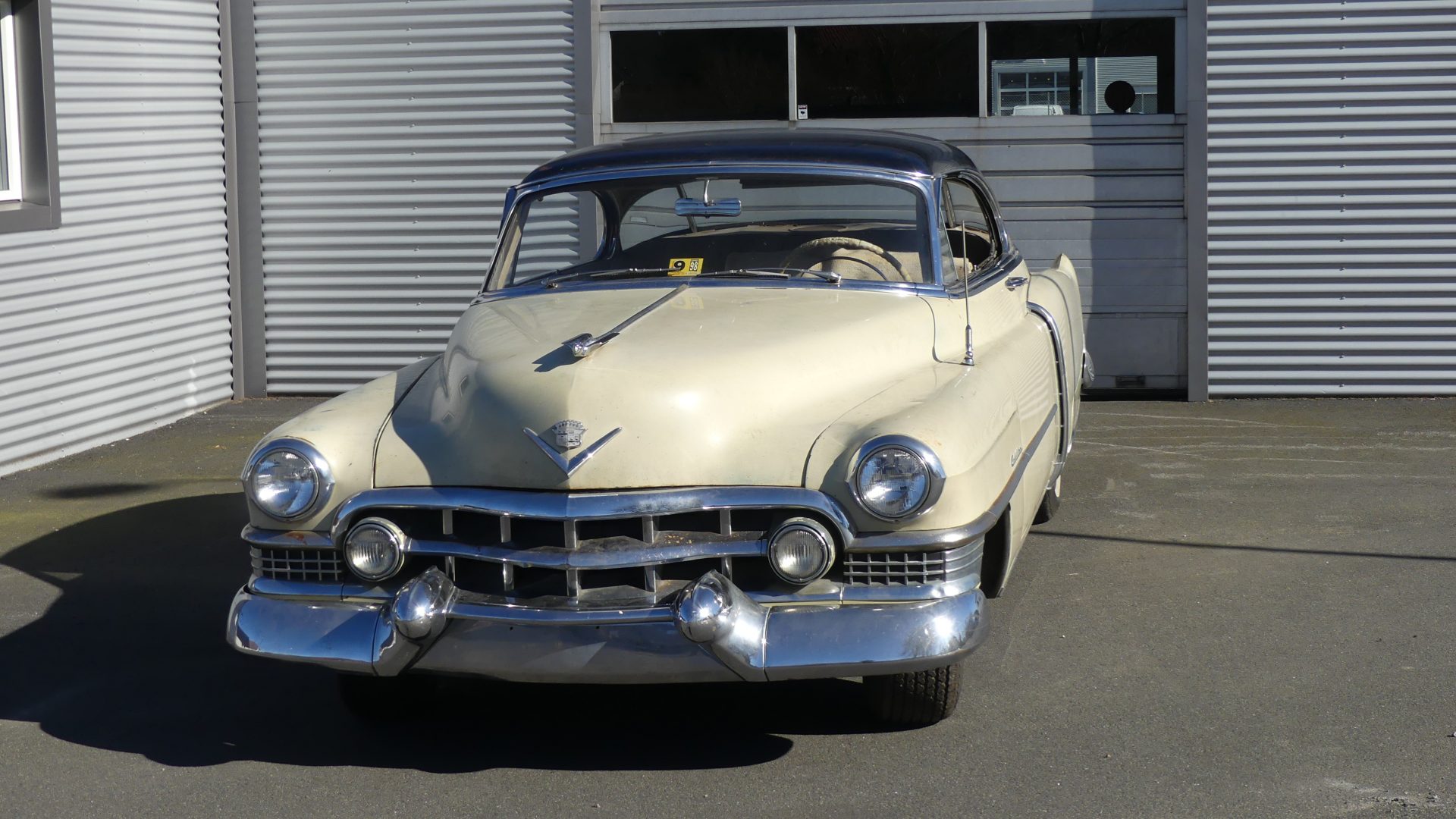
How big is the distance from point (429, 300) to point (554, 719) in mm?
6645

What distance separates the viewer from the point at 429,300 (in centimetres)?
1098

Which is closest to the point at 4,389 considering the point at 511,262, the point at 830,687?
the point at 511,262

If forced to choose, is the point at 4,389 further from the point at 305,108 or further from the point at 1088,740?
the point at 1088,740

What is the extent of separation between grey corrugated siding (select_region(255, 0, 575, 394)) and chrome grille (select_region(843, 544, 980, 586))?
7.12 m

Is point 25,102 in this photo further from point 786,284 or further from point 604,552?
point 604,552

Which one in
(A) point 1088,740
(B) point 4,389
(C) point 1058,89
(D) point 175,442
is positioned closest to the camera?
(A) point 1088,740

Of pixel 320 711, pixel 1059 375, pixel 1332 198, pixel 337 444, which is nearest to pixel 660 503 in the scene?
pixel 337 444

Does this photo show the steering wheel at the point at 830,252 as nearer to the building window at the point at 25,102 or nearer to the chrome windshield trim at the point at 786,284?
the chrome windshield trim at the point at 786,284

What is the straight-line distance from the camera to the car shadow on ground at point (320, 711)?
4.46m

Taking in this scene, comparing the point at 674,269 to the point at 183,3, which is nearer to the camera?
the point at 674,269

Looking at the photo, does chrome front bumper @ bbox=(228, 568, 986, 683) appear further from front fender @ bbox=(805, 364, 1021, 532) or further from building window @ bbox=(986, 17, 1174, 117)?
building window @ bbox=(986, 17, 1174, 117)

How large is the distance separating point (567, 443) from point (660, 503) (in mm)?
294

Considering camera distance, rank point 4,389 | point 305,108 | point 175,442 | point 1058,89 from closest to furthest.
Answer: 1. point 4,389
2. point 175,442
3. point 1058,89
4. point 305,108

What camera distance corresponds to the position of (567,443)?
412 centimetres
